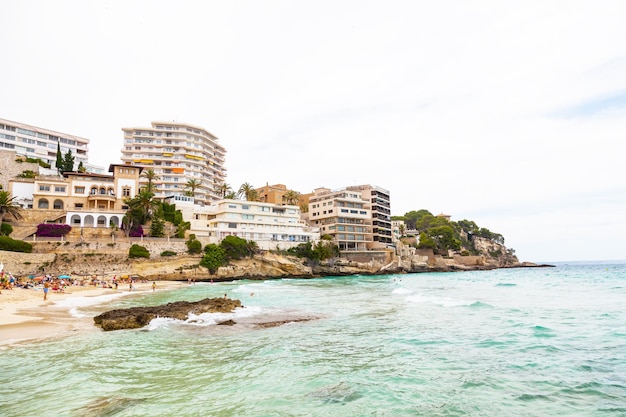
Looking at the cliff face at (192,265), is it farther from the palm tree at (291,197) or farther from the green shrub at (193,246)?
the palm tree at (291,197)

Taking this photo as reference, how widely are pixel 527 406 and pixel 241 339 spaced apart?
1185cm

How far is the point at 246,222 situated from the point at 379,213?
4270 cm

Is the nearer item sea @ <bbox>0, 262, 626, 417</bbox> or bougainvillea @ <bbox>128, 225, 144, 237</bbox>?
sea @ <bbox>0, 262, 626, 417</bbox>

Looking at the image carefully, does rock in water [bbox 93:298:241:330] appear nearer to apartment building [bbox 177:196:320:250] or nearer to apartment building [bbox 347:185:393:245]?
apartment building [bbox 177:196:320:250]

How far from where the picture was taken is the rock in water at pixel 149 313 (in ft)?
66.2

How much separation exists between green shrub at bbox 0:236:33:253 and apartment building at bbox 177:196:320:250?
2575cm

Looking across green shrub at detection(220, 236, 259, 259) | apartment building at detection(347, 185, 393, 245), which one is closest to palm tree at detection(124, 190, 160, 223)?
green shrub at detection(220, 236, 259, 259)

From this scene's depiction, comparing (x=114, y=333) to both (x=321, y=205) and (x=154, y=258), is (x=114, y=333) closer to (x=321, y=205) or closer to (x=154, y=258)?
(x=154, y=258)

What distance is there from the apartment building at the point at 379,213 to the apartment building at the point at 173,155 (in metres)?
42.0

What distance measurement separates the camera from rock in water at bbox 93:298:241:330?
20.2m

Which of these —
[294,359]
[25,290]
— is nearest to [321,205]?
[25,290]

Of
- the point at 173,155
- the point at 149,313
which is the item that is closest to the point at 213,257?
the point at 149,313

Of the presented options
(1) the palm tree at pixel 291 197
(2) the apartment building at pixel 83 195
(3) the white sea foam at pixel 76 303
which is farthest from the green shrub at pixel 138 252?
(1) the palm tree at pixel 291 197

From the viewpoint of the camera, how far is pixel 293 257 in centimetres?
7838
